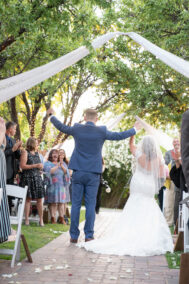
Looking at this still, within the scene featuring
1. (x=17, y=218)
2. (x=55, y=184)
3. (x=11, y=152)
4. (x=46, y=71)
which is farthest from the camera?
(x=55, y=184)

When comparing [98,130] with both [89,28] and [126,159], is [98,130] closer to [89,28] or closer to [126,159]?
[89,28]

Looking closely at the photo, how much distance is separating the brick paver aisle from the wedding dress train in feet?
0.99

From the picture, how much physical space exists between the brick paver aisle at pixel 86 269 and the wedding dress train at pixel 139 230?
0.30m

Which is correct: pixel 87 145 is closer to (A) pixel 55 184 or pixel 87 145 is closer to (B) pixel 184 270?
(A) pixel 55 184

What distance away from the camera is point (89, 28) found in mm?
6809

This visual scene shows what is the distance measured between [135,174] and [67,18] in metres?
3.15

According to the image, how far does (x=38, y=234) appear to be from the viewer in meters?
8.27

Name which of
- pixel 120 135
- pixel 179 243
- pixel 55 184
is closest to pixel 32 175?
pixel 55 184

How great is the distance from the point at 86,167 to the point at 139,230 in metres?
1.42

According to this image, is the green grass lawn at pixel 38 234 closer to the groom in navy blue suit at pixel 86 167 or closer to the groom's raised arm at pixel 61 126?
the groom in navy blue suit at pixel 86 167

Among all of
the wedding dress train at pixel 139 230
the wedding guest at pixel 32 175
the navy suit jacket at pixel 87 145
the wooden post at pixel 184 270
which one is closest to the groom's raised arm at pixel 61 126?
the navy suit jacket at pixel 87 145

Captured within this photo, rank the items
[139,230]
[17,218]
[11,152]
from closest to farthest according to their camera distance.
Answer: [17,218]
[139,230]
[11,152]

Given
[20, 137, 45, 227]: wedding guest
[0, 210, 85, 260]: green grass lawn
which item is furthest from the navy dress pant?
[20, 137, 45, 227]: wedding guest

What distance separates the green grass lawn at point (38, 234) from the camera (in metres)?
6.88
